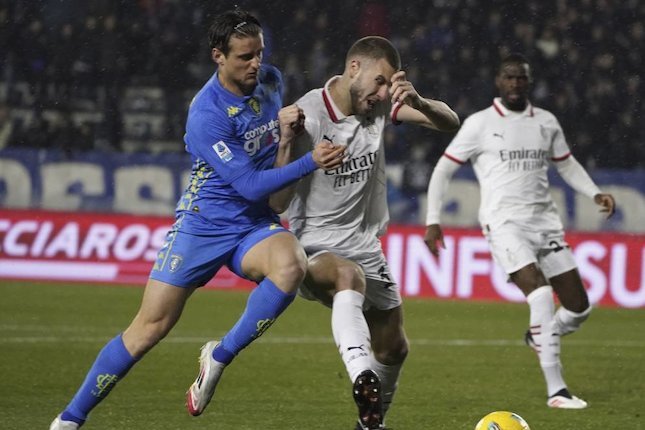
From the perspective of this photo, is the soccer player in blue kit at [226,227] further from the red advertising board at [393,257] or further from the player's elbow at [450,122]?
the red advertising board at [393,257]

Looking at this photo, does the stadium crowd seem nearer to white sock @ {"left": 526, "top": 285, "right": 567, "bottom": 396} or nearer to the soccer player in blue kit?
white sock @ {"left": 526, "top": 285, "right": 567, "bottom": 396}

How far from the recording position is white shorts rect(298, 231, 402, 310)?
237 inches

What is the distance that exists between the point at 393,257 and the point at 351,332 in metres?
8.86

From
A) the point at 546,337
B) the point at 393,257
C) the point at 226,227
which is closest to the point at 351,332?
the point at 226,227

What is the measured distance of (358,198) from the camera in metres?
6.08

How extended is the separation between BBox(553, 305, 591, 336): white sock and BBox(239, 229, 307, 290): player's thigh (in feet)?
10.5

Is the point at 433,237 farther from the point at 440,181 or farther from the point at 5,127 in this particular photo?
the point at 5,127

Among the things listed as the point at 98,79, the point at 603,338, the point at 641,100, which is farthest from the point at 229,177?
the point at 641,100

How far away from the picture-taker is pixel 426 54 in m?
18.6

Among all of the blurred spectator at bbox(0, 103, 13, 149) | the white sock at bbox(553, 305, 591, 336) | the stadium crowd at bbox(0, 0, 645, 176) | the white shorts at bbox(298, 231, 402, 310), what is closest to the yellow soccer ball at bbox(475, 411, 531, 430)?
the white shorts at bbox(298, 231, 402, 310)

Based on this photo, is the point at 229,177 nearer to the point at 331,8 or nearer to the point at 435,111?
the point at 435,111

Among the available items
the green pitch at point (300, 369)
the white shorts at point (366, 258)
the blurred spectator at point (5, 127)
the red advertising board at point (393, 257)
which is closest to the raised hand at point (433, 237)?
the green pitch at point (300, 369)

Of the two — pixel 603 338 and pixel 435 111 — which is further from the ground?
pixel 435 111

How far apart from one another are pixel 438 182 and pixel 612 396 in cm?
182
